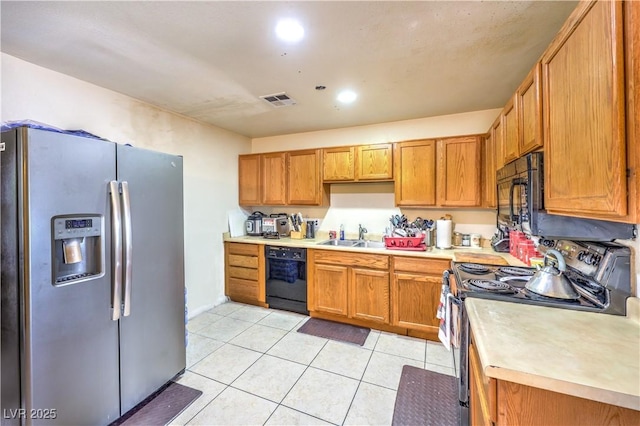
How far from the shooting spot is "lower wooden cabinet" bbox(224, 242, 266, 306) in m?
3.49

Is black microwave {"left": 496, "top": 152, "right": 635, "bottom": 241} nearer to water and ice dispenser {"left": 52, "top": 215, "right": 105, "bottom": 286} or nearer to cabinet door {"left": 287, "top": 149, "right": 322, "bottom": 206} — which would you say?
cabinet door {"left": 287, "top": 149, "right": 322, "bottom": 206}

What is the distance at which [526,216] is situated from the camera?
5.00ft

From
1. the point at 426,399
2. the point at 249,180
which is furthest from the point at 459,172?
the point at 249,180

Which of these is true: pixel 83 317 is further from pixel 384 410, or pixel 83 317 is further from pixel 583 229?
pixel 583 229

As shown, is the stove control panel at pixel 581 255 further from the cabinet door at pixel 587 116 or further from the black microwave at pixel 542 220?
the cabinet door at pixel 587 116

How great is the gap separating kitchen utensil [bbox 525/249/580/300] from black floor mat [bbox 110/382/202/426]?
2286mm

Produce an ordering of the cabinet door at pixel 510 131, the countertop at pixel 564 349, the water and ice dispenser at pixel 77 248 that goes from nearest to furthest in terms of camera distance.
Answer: the countertop at pixel 564 349 < the water and ice dispenser at pixel 77 248 < the cabinet door at pixel 510 131

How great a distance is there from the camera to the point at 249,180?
3.92 m

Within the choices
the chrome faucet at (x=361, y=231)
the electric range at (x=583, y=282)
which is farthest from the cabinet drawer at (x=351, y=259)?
the electric range at (x=583, y=282)

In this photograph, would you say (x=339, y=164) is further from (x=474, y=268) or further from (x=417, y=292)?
(x=474, y=268)

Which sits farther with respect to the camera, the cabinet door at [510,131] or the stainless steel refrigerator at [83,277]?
the cabinet door at [510,131]

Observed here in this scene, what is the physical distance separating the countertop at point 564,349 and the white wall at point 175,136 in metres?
3.06

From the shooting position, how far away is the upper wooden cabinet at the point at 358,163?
10.4ft

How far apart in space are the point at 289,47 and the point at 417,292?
7.89 feet
